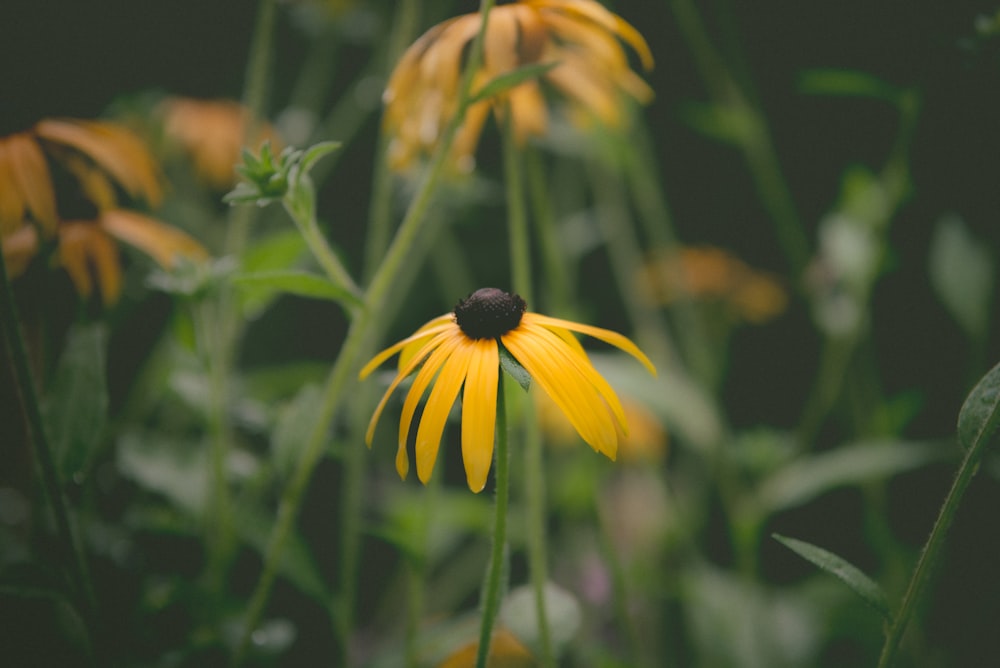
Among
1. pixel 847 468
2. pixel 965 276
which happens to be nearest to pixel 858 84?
pixel 965 276

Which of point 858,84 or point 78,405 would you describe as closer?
point 78,405

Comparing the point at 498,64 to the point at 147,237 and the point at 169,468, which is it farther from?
the point at 169,468

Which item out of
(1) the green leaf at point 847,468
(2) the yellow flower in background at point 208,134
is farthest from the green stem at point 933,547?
(2) the yellow flower in background at point 208,134

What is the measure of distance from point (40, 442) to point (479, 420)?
32 cm

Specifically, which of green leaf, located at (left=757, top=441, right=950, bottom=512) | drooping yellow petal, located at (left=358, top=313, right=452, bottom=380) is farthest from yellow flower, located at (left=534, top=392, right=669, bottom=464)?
drooping yellow petal, located at (left=358, top=313, right=452, bottom=380)

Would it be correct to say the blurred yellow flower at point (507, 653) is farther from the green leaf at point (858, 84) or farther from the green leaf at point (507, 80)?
the green leaf at point (858, 84)

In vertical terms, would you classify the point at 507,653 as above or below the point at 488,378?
below

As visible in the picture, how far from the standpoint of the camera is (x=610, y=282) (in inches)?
61.1

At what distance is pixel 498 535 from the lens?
422 millimetres

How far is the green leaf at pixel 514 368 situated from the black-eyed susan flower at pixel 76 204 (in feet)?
1.18

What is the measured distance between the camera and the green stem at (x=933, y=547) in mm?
379

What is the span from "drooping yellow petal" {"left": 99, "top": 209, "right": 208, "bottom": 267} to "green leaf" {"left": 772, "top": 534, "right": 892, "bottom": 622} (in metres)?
0.58

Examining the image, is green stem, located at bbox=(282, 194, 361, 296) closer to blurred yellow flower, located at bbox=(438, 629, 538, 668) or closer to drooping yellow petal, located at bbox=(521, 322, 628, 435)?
drooping yellow petal, located at bbox=(521, 322, 628, 435)

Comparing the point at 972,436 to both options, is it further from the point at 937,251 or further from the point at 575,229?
the point at 575,229
